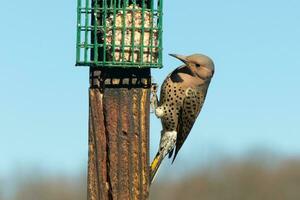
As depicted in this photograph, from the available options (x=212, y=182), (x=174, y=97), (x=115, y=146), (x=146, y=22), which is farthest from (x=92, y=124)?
(x=212, y=182)

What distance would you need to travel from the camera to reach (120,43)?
8203mm

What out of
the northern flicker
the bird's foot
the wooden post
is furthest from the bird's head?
the wooden post

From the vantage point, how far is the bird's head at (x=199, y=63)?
990cm

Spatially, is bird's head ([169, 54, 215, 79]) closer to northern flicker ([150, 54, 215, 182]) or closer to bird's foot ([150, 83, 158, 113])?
northern flicker ([150, 54, 215, 182])

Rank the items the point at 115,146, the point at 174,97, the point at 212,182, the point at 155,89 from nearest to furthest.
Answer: the point at 115,146 < the point at 155,89 < the point at 174,97 < the point at 212,182

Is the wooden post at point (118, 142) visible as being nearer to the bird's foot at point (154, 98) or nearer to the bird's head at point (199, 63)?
the bird's foot at point (154, 98)

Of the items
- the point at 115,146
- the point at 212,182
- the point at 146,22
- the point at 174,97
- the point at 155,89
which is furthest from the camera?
the point at 212,182

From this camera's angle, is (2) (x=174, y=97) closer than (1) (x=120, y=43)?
No

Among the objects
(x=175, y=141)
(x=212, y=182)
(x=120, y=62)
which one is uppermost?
(x=120, y=62)

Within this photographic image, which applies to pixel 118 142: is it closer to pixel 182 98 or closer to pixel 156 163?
pixel 156 163

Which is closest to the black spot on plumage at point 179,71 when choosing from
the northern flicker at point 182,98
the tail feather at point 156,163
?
the northern flicker at point 182,98

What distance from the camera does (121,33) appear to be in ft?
27.0
